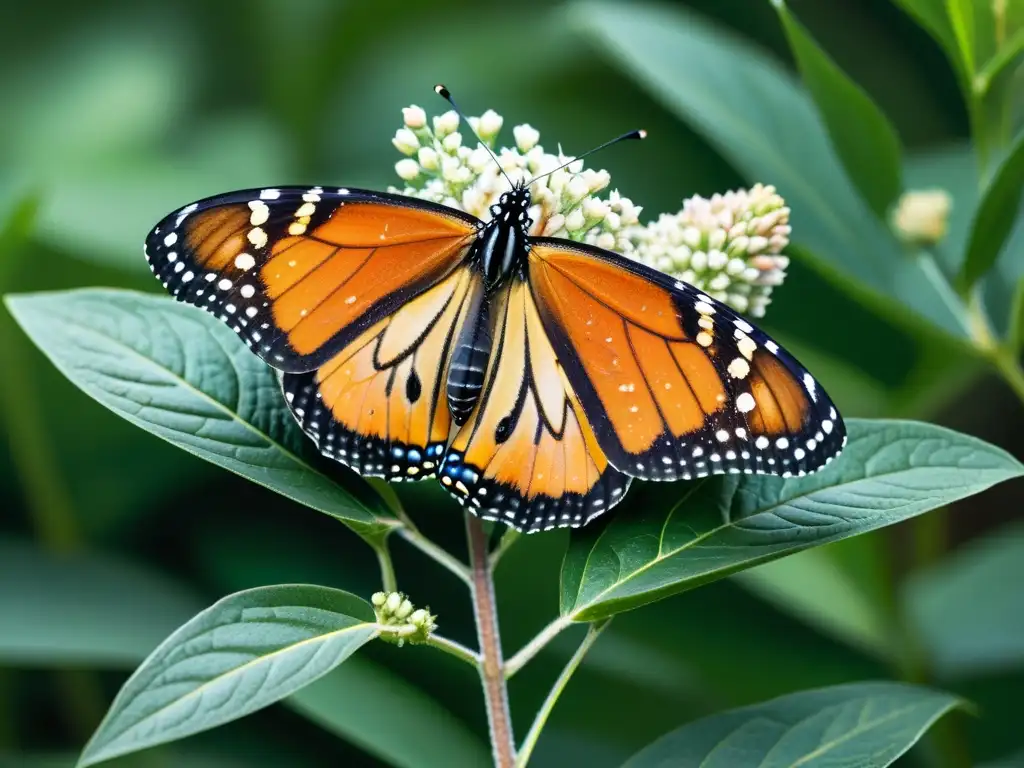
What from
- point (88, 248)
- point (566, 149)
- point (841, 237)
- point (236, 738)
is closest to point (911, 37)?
point (566, 149)

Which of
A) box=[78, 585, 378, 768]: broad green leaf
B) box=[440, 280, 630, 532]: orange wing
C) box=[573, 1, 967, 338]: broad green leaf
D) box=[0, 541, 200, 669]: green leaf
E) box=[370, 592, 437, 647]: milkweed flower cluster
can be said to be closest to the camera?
box=[78, 585, 378, 768]: broad green leaf

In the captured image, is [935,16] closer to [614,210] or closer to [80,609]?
[614,210]

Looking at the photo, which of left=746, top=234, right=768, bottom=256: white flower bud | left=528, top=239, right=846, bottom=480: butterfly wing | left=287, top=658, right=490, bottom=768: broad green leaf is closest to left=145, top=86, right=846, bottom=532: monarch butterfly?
left=528, top=239, right=846, bottom=480: butterfly wing

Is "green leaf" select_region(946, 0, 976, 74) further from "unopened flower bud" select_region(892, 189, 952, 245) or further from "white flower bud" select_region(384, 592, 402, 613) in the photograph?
"white flower bud" select_region(384, 592, 402, 613)

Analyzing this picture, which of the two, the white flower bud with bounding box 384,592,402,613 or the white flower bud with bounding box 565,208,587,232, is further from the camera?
the white flower bud with bounding box 565,208,587,232

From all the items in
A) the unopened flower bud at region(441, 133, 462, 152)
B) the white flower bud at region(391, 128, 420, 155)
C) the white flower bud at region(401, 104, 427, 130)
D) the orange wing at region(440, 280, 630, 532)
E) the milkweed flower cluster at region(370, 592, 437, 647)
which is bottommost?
the milkweed flower cluster at region(370, 592, 437, 647)

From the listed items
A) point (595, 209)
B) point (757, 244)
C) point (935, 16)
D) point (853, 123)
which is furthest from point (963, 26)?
point (595, 209)

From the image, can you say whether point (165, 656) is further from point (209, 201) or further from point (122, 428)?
point (122, 428)
